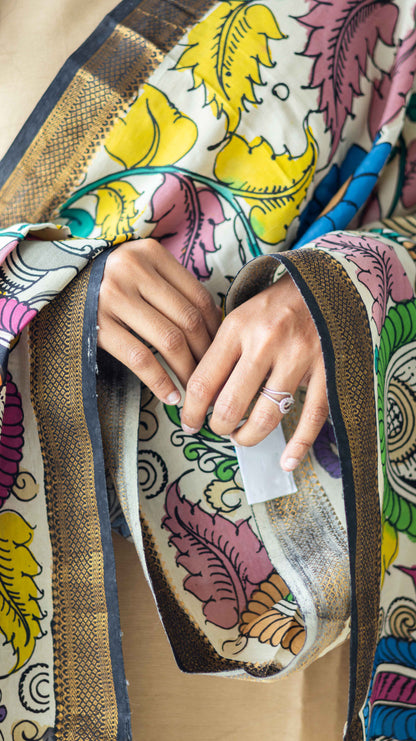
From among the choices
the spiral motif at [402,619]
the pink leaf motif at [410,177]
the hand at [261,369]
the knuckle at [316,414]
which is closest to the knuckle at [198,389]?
the hand at [261,369]

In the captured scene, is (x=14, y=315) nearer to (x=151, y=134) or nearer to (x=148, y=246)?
(x=148, y=246)

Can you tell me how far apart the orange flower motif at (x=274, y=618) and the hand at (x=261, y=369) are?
158 mm

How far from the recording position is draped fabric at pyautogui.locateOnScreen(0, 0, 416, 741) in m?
0.58

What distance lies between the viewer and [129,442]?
64cm

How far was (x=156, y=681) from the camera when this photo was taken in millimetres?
673

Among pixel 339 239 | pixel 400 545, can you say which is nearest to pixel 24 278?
pixel 339 239

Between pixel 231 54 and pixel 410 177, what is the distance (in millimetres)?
278

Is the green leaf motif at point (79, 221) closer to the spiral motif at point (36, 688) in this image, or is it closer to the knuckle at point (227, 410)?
the knuckle at point (227, 410)

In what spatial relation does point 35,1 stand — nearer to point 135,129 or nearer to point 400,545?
point 135,129

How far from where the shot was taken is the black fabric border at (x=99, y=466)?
0.57 metres

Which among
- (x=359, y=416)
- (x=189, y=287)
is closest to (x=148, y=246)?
(x=189, y=287)

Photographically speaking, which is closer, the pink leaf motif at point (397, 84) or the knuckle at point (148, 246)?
the knuckle at point (148, 246)

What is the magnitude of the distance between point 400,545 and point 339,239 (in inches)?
13.2

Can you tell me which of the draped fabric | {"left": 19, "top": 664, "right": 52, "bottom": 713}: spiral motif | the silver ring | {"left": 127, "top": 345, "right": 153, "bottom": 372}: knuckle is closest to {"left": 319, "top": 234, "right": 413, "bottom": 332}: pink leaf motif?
the draped fabric
